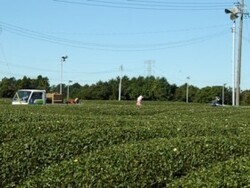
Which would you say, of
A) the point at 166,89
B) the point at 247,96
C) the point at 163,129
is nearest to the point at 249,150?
the point at 163,129

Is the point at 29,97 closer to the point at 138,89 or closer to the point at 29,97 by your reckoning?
the point at 29,97

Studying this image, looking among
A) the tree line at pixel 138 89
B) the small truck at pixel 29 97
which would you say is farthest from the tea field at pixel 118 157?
the tree line at pixel 138 89

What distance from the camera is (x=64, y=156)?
31.2 ft

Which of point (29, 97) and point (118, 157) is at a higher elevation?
point (29, 97)

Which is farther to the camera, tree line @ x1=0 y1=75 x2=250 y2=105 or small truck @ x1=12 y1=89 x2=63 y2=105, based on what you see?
tree line @ x1=0 y1=75 x2=250 y2=105

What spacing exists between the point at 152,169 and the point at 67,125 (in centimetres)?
366

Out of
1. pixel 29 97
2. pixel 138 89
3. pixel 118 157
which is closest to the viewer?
pixel 118 157

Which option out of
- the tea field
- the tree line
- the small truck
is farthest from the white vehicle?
the tree line

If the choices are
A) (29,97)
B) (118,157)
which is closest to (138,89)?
(29,97)

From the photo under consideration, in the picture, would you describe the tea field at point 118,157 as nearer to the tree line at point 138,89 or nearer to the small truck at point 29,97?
the small truck at point 29,97

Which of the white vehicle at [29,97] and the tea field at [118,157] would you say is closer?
the tea field at [118,157]

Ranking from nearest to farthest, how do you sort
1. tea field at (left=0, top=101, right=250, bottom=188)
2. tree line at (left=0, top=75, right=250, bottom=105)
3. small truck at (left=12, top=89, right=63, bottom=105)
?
tea field at (left=0, top=101, right=250, bottom=188) < small truck at (left=12, top=89, right=63, bottom=105) < tree line at (left=0, top=75, right=250, bottom=105)

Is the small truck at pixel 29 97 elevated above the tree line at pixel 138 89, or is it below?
below

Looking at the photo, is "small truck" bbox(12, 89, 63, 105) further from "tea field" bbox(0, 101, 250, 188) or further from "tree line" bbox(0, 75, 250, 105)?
"tree line" bbox(0, 75, 250, 105)
